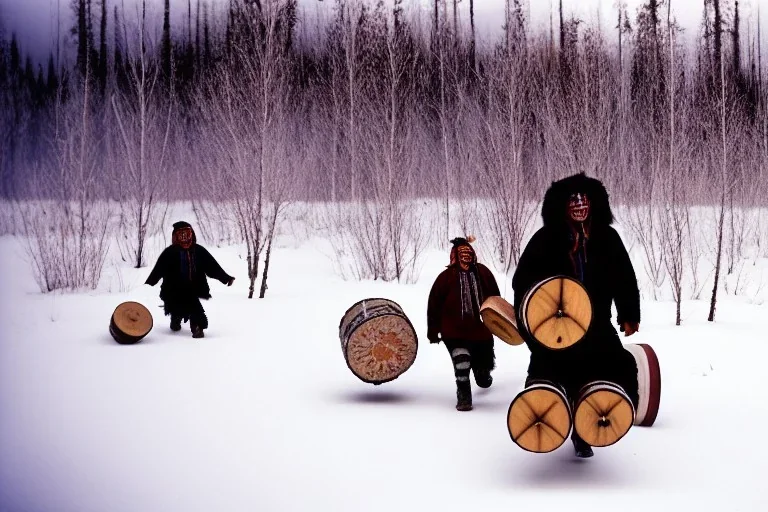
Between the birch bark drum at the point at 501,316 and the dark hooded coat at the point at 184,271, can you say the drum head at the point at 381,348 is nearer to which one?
the birch bark drum at the point at 501,316

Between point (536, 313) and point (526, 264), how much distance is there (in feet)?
1.48

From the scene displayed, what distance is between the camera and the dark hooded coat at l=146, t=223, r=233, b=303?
588cm

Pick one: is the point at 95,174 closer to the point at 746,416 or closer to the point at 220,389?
the point at 220,389

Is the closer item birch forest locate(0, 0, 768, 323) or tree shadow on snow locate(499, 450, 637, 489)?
tree shadow on snow locate(499, 450, 637, 489)

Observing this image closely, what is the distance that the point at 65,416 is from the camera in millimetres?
3723

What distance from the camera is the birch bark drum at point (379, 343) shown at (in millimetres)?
4160

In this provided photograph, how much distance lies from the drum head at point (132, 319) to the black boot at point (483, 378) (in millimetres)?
2683

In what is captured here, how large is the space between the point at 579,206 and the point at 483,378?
161 cm

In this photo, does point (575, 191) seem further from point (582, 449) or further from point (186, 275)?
point (186, 275)

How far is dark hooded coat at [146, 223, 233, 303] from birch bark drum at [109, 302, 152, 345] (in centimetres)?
38

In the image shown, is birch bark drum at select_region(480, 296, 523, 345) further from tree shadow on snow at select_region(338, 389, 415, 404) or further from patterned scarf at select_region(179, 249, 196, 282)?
patterned scarf at select_region(179, 249, 196, 282)

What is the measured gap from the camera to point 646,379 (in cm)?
336

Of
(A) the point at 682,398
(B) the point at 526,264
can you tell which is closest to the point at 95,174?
(B) the point at 526,264

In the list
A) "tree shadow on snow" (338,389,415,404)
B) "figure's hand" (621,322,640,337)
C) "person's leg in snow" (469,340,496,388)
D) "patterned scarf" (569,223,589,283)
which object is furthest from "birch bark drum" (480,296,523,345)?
"tree shadow on snow" (338,389,415,404)
